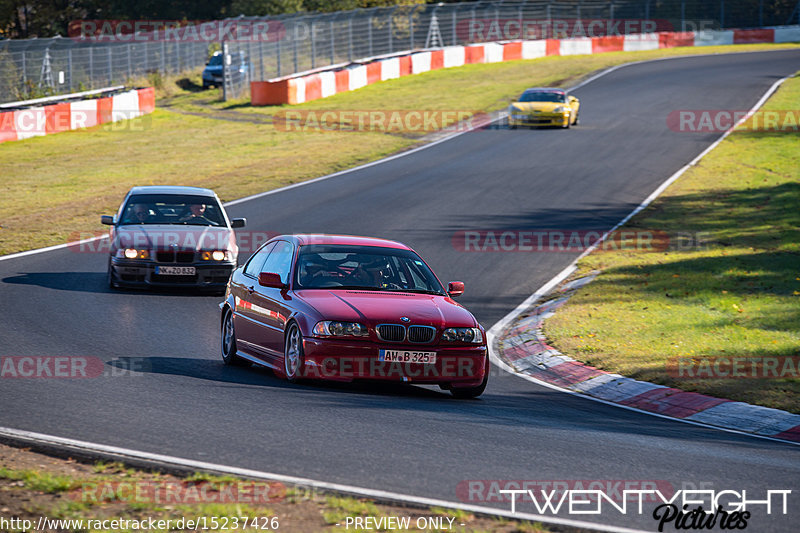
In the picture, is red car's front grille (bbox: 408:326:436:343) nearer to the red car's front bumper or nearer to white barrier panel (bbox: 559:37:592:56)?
the red car's front bumper

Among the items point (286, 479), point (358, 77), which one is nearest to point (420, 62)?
point (358, 77)

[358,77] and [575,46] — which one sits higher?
[575,46]

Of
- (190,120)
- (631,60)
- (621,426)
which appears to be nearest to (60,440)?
(621,426)

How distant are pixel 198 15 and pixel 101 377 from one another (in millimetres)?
72783

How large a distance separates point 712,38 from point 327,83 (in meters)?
33.6

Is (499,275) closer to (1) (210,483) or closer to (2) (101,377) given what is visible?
(2) (101,377)

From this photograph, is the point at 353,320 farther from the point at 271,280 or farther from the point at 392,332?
the point at 271,280

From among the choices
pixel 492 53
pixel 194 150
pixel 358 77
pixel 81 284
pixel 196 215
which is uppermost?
pixel 492 53

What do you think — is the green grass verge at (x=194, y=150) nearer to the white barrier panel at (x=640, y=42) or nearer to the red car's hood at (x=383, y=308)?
the red car's hood at (x=383, y=308)

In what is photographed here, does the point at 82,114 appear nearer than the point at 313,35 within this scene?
Yes

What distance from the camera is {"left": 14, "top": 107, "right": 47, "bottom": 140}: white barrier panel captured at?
34625 millimetres

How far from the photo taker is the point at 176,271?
52.6ft

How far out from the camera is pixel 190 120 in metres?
42.2

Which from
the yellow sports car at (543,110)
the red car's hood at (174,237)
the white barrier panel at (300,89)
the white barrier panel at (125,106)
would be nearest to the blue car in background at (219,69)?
the white barrier panel at (300,89)
